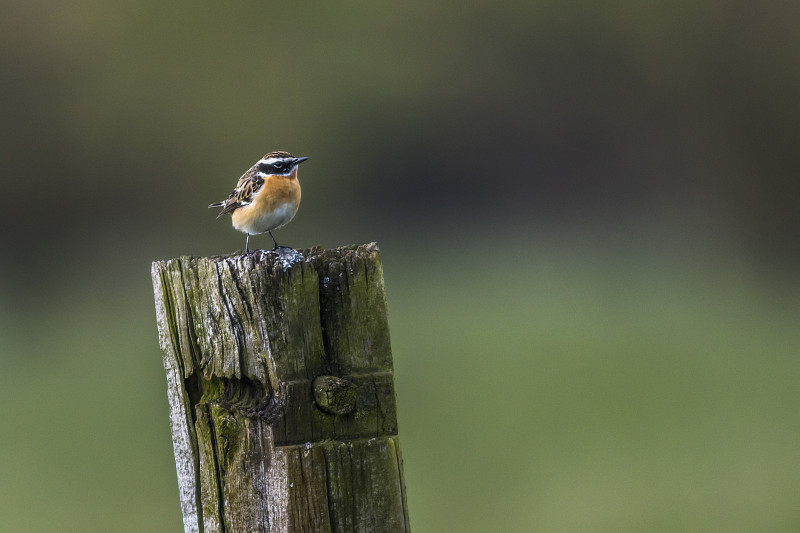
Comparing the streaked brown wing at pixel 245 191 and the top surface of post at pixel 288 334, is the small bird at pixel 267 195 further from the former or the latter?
the top surface of post at pixel 288 334

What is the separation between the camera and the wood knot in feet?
9.37

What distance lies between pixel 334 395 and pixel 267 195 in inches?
111

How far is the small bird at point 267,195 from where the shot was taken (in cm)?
554

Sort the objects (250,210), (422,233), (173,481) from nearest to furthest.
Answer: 1. (250,210)
2. (173,481)
3. (422,233)

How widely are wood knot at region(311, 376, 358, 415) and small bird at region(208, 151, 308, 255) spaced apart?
2743 millimetres

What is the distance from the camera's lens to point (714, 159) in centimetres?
1883

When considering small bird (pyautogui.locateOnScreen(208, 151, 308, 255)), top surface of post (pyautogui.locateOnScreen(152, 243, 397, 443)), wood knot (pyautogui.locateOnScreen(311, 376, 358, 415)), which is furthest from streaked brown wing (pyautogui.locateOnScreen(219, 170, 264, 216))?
wood knot (pyautogui.locateOnScreen(311, 376, 358, 415))

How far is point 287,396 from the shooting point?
9.36 ft

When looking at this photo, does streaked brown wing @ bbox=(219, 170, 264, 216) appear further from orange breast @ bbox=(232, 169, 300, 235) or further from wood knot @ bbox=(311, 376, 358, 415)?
wood knot @ bbox=(311, 376, 358, 415)

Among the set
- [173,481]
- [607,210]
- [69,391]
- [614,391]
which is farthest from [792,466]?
[607,210]

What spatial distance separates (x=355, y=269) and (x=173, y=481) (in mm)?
6269

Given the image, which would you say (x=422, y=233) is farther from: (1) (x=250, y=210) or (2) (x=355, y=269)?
(2) (x=355, y=269)

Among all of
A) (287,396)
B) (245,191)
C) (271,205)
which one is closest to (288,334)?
(287,396)

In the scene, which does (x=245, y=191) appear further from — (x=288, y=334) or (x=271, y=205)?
(x=288, y=334)
